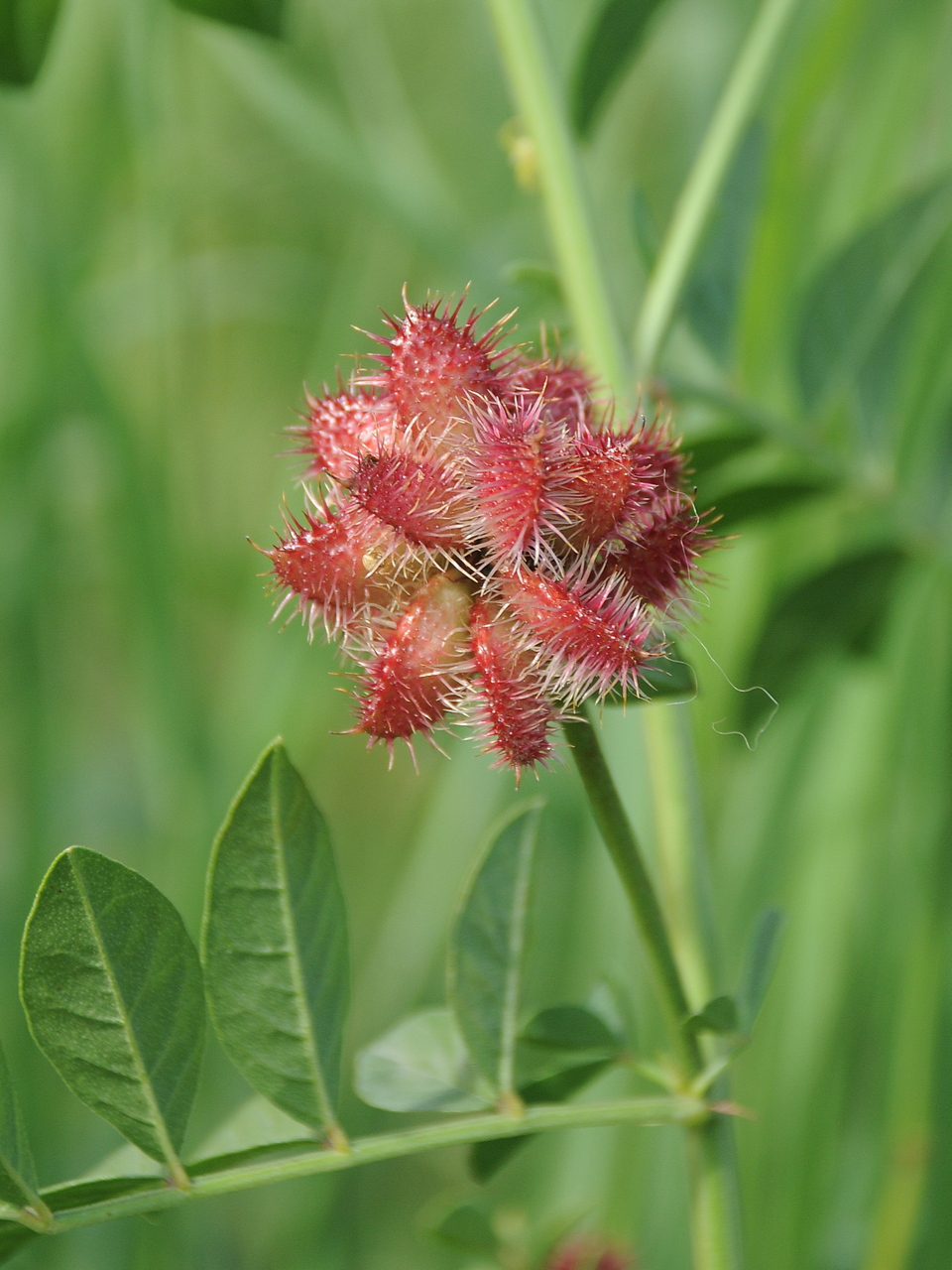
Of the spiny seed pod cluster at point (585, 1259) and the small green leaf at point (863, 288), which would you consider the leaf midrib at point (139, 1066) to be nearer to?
the spiny seed pod cluster at point (585, 1259)

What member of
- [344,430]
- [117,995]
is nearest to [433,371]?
[344,430]

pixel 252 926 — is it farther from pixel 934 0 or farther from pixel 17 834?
pixel 934 0

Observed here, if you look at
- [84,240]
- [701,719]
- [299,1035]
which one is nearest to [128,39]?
[84,240]

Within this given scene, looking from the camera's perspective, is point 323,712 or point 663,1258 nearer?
point 663,1258

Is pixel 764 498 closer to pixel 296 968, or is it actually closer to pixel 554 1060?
pixel 554 1060

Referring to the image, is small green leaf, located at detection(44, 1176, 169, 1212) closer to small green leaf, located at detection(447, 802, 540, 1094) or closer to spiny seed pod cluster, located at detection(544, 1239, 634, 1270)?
small green leaf, located at detection(447, 802, 540, 1094)
